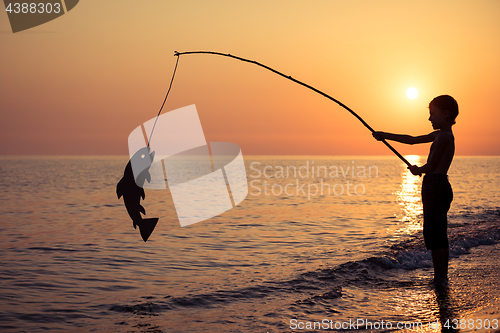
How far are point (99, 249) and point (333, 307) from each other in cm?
697

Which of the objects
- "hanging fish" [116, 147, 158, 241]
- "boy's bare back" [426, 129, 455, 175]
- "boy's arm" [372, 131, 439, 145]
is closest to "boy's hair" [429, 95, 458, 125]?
"boy's bare back" [426, 129, 455, 175]

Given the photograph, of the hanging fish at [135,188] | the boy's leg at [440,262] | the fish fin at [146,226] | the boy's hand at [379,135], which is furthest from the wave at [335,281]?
the boy's hand at [379,135]

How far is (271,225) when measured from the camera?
46.1 feet

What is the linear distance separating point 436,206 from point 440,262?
86cm

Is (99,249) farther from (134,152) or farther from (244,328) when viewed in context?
(244,328)

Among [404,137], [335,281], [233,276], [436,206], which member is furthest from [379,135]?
[233,276]

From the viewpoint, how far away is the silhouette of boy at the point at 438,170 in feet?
15.7

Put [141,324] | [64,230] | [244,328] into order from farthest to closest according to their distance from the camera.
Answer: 1. [64,230]
2. [141,324]
3. [244,328]

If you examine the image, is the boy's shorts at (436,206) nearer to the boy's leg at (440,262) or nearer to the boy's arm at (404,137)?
the boy's leg at (440,262)

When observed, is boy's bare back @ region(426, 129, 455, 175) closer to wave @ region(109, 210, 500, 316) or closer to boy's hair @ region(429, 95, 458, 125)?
boy's hair @ region(429, 95, 458, 125)

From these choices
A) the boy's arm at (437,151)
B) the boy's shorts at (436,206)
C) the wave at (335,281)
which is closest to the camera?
the boy's arm at (437,151)

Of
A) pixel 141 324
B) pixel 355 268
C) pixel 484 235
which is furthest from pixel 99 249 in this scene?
pixel 484 235

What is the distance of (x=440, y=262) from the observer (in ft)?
17.2

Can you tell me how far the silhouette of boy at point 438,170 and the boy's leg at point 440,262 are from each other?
0.9 inches
